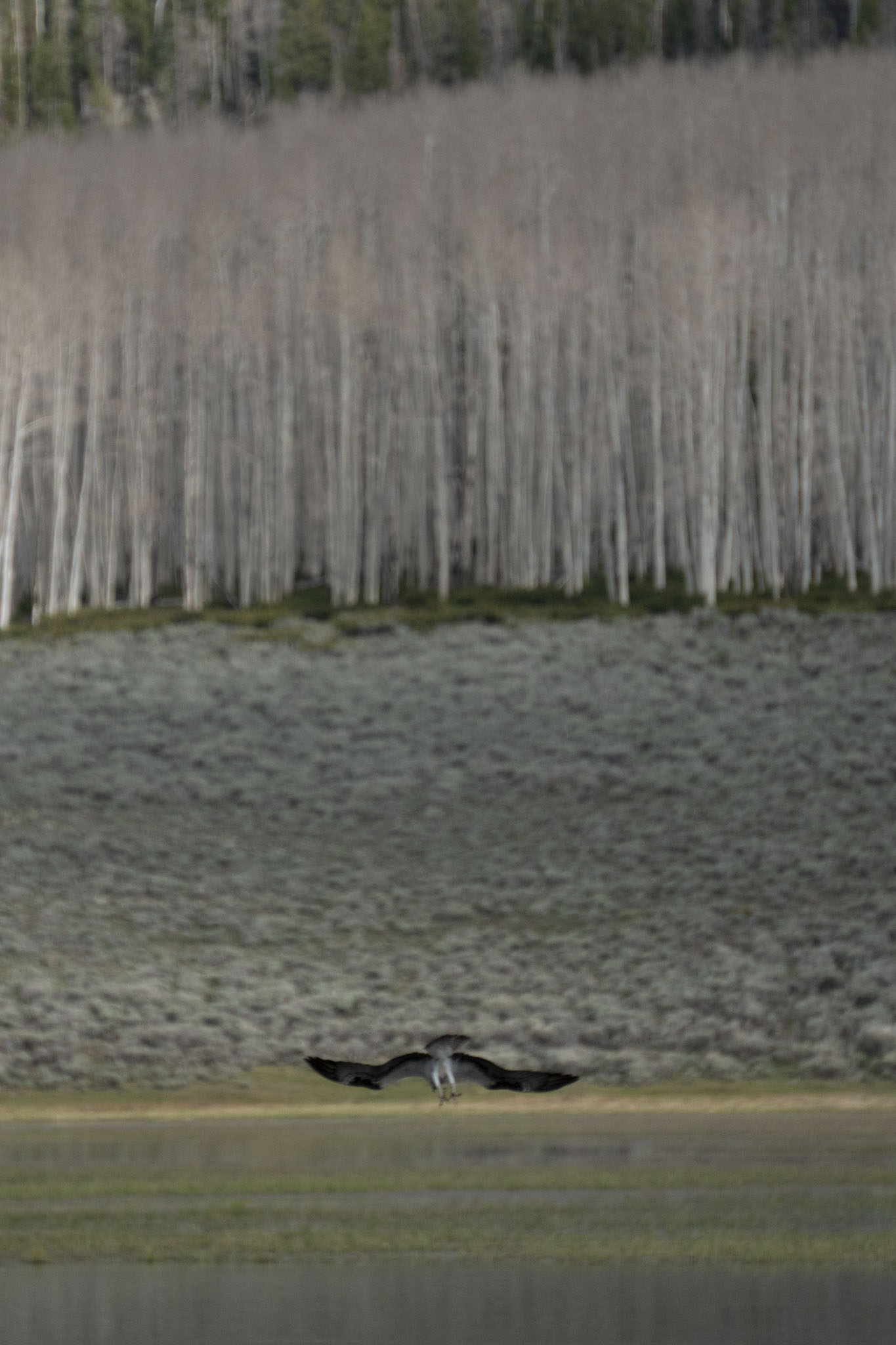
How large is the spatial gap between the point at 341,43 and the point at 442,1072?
275 feet

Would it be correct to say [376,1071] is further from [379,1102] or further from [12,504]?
[12,504]

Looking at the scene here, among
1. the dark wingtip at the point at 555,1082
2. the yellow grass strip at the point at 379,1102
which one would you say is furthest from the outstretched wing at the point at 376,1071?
the yellow grass strip at the point at 379,1102

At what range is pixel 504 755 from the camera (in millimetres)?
35719

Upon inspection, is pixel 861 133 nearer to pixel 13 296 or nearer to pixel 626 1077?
pixel 13 296

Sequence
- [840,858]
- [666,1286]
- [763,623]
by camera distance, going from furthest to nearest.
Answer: [763,623]
[840,858]
[666,1286]

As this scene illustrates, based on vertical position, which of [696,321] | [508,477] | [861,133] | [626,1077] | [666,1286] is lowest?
[626,1077]

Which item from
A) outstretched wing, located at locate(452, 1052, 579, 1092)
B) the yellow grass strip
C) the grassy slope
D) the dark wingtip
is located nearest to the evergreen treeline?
the grassy slope

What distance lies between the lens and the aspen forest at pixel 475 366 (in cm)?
5141

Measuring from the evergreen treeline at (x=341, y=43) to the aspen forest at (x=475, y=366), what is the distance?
30816 mm

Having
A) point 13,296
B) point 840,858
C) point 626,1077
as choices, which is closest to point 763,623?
point 840,858

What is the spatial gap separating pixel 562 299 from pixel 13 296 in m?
13.1

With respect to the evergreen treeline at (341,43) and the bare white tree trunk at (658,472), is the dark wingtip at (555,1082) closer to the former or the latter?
the bare white tree trunk at (658,472)

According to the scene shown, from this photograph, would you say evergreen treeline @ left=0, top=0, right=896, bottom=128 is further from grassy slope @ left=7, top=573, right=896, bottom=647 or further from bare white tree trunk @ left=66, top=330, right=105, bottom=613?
grassy slope @ left=7, top=573, right=896, bottom=647

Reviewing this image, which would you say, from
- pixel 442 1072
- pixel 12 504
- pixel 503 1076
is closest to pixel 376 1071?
pixel 442 1072
